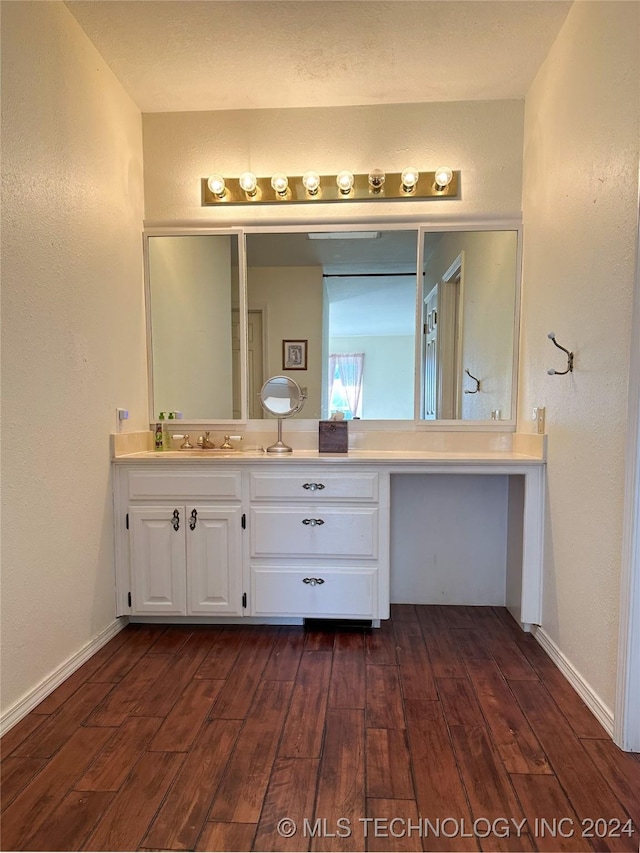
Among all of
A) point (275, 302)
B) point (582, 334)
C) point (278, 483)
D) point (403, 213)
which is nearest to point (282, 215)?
point (275, 302)

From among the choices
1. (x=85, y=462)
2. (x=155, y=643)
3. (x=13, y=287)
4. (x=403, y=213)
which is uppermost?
(x=403, y=213)

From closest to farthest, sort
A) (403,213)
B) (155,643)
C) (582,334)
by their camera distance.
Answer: (582,334), (155,643), (403,213)

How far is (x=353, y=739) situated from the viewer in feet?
4.42

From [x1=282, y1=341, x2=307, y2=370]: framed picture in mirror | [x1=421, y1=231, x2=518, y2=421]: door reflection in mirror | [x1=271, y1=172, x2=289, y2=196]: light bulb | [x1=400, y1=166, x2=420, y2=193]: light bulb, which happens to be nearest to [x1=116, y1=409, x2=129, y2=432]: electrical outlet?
[x1=282, y1=341, x2=307, y2=370]: framed picture in mirror

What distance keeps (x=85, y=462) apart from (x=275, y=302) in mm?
1230

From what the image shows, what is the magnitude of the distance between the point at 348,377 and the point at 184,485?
0.99m

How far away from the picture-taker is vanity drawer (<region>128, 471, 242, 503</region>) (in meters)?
1.99

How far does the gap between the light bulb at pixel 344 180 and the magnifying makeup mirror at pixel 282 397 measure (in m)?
1.01

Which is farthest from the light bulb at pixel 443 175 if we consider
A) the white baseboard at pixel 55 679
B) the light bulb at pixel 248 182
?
the white baseboard at pixel 55 679

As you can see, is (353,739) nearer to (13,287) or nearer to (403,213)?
(13,287)

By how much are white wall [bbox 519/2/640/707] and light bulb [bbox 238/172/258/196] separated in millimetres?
1358

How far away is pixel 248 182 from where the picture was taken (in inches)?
86.6

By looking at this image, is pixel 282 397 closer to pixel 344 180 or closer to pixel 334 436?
pixel 334 436

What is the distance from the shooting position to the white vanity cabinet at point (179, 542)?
2.00 m
